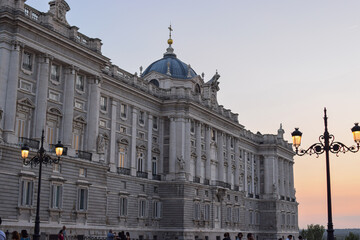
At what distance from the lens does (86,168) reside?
44188mm

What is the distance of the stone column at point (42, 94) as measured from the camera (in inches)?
1581

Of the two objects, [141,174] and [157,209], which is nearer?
[141,174]

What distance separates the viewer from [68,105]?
43375 mm

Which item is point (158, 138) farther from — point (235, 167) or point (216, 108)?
point (235, 167)

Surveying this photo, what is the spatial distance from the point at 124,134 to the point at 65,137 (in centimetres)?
1431

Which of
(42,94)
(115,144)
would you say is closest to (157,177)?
(115,144)

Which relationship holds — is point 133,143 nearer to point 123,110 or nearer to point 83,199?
point 123,110

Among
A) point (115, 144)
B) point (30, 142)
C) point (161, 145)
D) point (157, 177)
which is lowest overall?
point (157, 177)

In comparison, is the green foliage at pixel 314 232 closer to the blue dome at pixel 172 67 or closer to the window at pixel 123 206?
the blue dome at pixel 172 67

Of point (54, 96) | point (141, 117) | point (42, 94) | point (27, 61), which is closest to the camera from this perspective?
point (27, 61)

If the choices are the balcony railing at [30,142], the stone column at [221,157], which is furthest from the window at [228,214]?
the balcony railing at [30,142]

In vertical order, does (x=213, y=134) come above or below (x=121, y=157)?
above

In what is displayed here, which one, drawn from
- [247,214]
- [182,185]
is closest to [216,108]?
[182,185]

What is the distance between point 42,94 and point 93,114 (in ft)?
21.5
